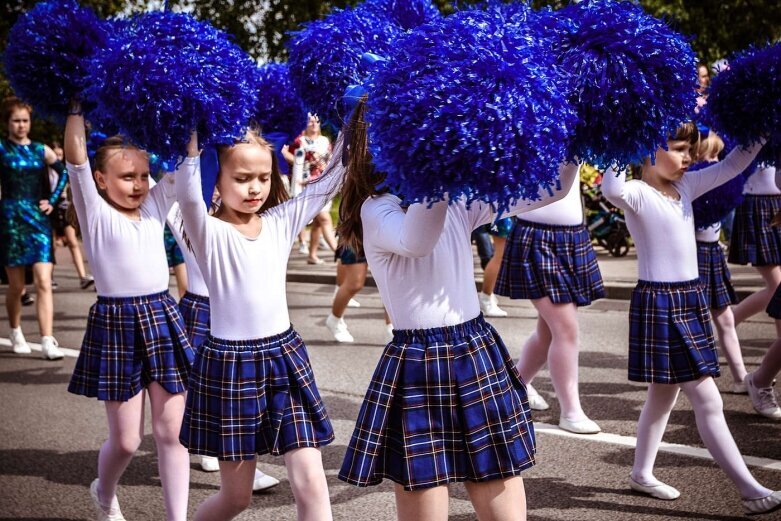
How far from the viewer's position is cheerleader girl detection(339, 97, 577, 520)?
2.60 meters

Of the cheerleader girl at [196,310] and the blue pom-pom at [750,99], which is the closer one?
the blue pom-pom at [750,99]

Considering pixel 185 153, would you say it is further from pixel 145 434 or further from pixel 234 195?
pixel 145 434

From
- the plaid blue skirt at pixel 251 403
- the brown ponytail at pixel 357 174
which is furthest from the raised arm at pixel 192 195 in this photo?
the brown ponytail at pixel 357 174

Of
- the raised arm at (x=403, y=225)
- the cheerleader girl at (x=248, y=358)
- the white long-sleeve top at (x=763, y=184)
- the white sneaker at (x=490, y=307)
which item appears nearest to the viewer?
the raised arm at (x=403, y=225)

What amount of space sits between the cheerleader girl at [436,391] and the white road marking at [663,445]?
7.00 feet

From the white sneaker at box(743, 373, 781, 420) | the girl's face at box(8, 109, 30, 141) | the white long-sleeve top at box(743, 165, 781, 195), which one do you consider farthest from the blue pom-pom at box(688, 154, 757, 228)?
the girl's face at box(8, 109, 30, 141)

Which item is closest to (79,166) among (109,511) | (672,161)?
(109,511)

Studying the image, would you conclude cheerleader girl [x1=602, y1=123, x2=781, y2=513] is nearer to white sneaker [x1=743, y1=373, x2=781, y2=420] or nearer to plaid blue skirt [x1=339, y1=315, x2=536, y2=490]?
white sneaker [x1=743, y1=373, x2=781, y2=420]

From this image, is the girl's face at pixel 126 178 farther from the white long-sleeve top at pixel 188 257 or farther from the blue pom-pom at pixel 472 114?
the blue pom-pom at pixel 472 114

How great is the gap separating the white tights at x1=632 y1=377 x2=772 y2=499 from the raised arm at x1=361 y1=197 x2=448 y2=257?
1878 mm

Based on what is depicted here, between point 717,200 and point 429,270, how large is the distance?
2.60 meters

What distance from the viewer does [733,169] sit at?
409 cm

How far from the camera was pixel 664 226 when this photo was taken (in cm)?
408

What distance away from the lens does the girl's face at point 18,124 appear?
298 inches
